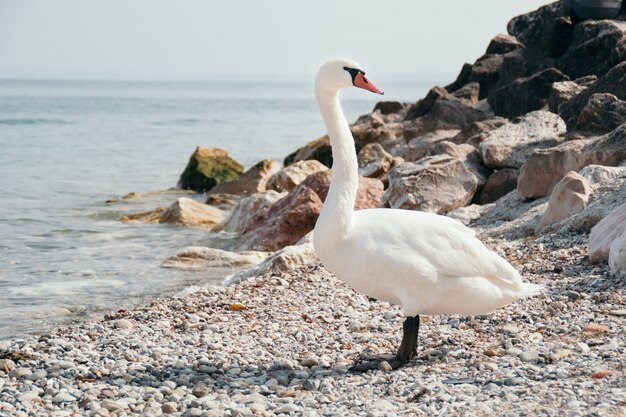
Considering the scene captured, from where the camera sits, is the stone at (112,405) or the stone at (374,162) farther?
the stone at (374,162)

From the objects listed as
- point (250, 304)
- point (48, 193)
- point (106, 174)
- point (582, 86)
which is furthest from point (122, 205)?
point (250, 304)

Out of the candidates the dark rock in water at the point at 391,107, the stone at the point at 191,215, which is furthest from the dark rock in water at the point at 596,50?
the stone at the point at 191,215

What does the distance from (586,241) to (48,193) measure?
55.8ft

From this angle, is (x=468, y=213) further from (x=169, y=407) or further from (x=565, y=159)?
(x=169, y=407)

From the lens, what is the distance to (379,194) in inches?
535

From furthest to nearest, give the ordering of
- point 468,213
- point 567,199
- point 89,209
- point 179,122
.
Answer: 1. point 179,122
2. point 89,209
3. point 468,213
4. point 567,199

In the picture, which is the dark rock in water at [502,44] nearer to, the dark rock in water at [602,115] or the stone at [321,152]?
the stone at [321,152]

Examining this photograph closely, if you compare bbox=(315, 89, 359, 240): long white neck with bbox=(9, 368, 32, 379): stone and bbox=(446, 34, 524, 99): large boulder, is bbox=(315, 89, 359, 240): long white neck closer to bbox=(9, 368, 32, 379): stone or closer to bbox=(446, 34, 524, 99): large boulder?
bbox=(9, 368, 32, 379): stone

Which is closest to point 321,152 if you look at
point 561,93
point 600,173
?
point 561,93

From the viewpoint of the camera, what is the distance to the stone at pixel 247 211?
15.4 meters

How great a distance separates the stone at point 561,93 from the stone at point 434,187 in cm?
398

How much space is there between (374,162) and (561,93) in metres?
3.64

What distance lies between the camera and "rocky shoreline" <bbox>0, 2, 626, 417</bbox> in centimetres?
546

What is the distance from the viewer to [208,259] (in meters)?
12.9
